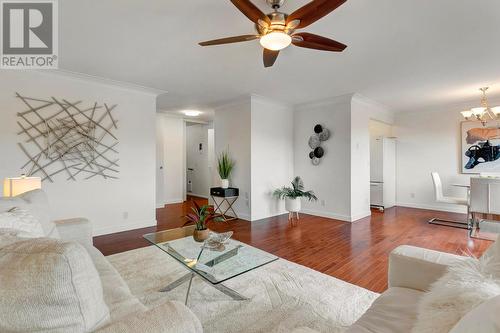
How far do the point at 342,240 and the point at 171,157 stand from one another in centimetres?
Result: 512

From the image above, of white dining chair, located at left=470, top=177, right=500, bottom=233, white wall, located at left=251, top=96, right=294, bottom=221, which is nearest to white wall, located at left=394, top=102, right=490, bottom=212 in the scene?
white dining chair, located at left=470, top=177, right=500, bottom=233

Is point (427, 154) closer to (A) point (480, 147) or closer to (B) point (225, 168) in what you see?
(A) point (480, 147)

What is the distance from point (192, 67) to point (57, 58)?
159 centimetres

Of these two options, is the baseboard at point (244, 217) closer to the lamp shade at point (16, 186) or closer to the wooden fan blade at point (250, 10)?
the lamp shade at point (16, 186)

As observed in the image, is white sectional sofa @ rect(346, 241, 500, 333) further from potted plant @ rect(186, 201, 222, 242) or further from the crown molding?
the crown molding

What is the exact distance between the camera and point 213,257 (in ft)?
6.53

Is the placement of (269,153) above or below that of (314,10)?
below

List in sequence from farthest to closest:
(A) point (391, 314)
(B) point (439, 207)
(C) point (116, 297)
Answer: (B) point (439, 207) < (C) point (116, 297) < (A) point (391, 314)

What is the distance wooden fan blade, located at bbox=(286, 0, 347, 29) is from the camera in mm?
1618

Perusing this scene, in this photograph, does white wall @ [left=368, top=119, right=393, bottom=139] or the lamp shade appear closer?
the lamp shade

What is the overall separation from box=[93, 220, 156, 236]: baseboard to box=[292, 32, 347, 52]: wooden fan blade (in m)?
3.74

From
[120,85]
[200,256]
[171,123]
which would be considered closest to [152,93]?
[120,85]

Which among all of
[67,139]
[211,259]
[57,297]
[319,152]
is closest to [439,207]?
[319,152]

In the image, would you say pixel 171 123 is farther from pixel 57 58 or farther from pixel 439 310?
pixel 439 310
